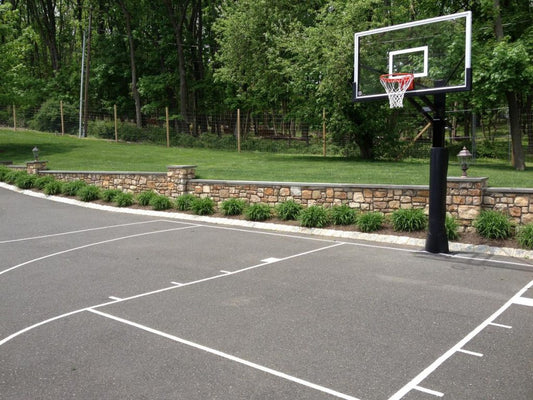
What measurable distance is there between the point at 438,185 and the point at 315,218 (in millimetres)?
3664

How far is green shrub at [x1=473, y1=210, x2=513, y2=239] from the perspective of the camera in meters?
10.7

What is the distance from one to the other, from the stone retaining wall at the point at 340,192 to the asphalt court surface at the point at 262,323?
1.70 m

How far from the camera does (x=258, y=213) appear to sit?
1413cm

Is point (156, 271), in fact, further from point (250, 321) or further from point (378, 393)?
point (378, 393)

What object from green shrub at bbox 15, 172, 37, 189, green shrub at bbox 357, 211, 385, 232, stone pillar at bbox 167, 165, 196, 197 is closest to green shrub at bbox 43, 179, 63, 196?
green shrub at bbox 15, 172, 37, 189

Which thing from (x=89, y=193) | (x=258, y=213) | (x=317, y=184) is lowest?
(x=258, y=213)

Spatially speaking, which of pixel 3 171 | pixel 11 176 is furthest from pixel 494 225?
pixel 3 171

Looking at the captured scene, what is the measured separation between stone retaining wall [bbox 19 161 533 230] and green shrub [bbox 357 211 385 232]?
56 cm

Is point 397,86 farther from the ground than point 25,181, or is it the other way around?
point 397,86

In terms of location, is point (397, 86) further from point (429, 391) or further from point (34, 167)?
point (34, 167)

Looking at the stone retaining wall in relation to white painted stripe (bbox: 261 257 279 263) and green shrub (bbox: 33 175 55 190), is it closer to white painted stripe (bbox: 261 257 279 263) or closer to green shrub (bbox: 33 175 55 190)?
green shrub (bbox: 33 175 55 190)

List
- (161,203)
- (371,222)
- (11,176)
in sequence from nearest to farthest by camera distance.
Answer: (371,222)
(161,203)
(11,176)

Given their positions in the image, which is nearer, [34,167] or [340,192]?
[340,192]

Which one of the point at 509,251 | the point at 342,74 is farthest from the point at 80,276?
the point at 342,74
